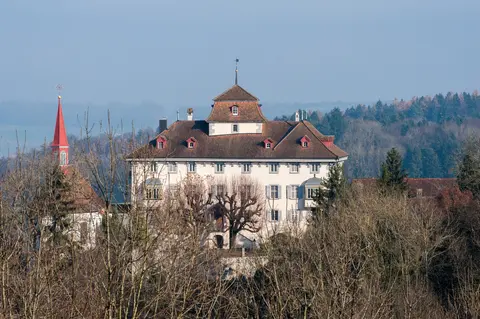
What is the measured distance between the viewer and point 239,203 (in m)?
57.4

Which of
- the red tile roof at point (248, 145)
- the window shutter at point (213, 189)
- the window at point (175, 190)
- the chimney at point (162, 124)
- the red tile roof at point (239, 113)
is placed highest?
the red tile roof at point (239, 113)

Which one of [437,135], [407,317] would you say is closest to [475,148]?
[407,317]

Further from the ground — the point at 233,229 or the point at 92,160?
the point at 92,160

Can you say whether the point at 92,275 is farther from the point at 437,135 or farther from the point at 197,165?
the point at 437,135

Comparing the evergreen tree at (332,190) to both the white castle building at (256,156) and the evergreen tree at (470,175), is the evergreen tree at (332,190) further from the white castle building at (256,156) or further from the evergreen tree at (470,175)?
the white castle building at (256,156)

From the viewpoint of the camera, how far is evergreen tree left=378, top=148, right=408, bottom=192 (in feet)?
157

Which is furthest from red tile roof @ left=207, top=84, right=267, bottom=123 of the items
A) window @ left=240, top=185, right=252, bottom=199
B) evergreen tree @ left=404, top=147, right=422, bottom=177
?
evergreen tree @ left=404, top=147, right=422, bottom=177

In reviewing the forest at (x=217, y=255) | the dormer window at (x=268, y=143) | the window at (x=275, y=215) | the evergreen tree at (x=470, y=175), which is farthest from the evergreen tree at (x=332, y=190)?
the dormer window at (x=268, y=143)

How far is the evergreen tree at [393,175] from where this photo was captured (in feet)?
157

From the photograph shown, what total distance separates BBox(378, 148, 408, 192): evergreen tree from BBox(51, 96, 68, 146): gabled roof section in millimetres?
19697

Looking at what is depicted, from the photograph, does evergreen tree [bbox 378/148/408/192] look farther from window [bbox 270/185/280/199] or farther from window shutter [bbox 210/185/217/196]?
window shutter [bbox 210/185/217/196]

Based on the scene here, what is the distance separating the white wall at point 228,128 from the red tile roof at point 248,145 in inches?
11.8

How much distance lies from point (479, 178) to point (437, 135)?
104564mm

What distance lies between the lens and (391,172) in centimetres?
5022
